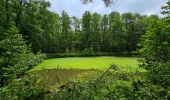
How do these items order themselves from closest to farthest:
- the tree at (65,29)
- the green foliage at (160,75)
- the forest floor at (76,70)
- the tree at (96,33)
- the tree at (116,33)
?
the green foliage at (160,75)
the forest floor at (76,70)
the tree at (116,33)
the tree at (96,33)
the tree at (65,29)

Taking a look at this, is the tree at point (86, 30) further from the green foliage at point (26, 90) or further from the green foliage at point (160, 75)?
the green foliage at point (26, 90)

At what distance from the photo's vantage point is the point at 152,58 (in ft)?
48.1

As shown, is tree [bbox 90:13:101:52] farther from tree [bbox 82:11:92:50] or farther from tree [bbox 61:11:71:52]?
tree [bbox 61:11:71:52]

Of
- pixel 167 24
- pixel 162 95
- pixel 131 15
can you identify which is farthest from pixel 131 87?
pixel 131 15

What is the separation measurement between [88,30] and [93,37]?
81.8 inches

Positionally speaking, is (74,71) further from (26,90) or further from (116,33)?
(116,33)

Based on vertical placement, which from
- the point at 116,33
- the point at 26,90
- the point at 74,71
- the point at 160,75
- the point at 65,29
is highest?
the point at 65,29

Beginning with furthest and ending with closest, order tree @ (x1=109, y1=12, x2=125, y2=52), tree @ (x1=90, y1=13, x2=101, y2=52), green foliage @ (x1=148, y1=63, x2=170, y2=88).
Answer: tree @ (x1=90, y1=13, x2=101, y2=52) → tree @ (x1=109, y1=12, x2=125, y2=52) → green foliage @ (x1=148, y1=63, x2=170, y2=88)

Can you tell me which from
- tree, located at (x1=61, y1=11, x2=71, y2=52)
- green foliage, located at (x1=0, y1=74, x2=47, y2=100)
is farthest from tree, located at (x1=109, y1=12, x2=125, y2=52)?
green foliage, located at (x1=0, y1=74, x2=47, y2=100)

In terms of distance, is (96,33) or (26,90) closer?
(26,90)

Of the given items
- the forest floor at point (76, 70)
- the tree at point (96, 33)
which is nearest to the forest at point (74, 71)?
the forest floor at point (76, 70)

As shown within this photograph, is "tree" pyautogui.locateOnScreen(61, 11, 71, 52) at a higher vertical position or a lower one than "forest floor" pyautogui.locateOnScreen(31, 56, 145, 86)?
higher

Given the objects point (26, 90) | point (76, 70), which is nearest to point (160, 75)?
point (26, 90)

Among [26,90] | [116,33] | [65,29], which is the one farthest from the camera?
[65,29]
